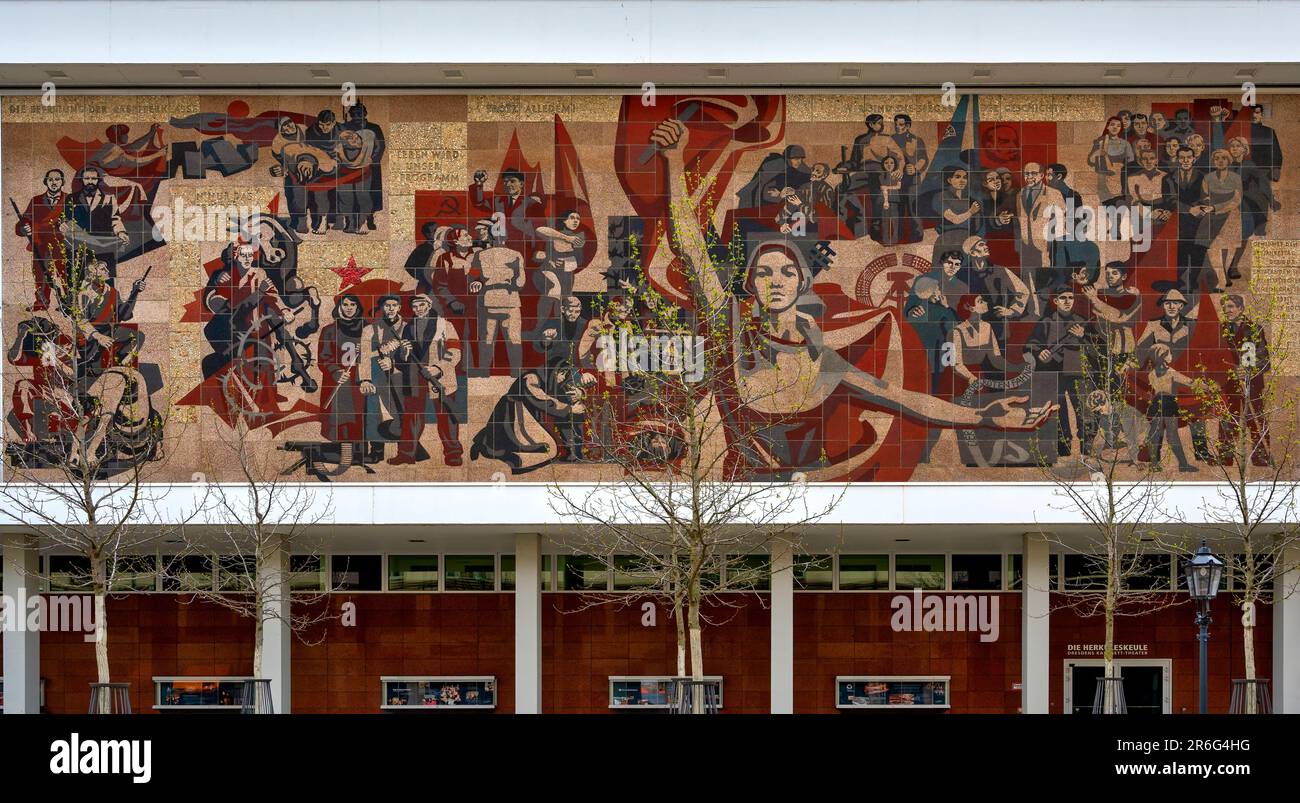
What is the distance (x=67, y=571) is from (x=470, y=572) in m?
Result: 8.08

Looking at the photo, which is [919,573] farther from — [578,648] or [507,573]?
[507,573]

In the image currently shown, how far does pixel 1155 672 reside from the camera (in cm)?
2783

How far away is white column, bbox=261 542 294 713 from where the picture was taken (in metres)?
25.1

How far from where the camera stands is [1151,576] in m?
27.9

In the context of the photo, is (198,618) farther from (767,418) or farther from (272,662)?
(767,418)

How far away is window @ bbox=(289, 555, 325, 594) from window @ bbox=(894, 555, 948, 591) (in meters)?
11.4

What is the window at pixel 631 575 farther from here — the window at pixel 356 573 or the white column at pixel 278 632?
the white column at pixel 278 632

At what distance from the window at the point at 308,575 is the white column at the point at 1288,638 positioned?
17947 millimetres

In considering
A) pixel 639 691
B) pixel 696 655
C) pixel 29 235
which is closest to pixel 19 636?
pixel 29 235

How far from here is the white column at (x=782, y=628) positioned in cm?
2523

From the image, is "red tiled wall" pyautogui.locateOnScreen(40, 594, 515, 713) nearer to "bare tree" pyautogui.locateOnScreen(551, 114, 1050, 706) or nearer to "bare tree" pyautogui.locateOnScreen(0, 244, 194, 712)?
"bare tree" pyautogui.locateOnScreen(0, 244, 194, 712)

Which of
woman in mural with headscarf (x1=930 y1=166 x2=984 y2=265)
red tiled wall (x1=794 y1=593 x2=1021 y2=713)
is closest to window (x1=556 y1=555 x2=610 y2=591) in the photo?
red tiled wall (x1=794 y1=593 x2=1021 y2=713)

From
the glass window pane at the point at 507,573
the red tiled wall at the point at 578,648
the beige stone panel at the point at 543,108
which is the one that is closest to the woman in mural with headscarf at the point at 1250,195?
the red tiled wall at the point at 578,648
